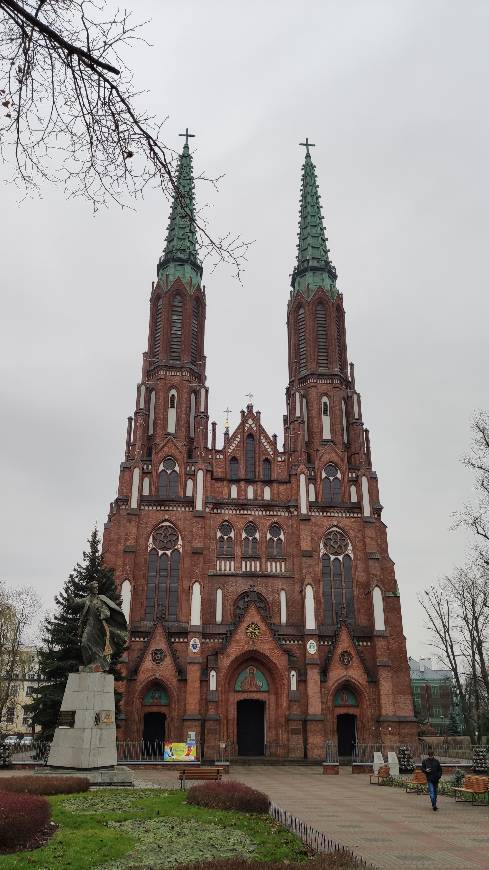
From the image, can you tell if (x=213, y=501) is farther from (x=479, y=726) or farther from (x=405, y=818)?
(x=405, y=818)

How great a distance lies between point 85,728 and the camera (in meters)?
16.0

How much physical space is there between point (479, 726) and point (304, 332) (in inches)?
1180

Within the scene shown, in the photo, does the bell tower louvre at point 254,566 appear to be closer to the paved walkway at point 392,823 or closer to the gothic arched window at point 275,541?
the gothic arched window at point 275,541

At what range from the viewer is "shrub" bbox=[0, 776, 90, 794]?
13.0 m

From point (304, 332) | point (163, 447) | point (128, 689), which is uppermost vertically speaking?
point (304, 332)

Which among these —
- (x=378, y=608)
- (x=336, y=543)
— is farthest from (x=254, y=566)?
(x=378, y=608)

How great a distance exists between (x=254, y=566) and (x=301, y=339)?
18.4m

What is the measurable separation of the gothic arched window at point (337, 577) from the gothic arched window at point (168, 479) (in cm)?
994

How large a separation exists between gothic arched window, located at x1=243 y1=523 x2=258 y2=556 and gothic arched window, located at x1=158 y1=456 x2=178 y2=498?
495 centimetres

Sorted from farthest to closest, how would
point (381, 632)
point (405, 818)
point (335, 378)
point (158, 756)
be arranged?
point (335, 378) < point (381, 632) < point (158, 756) < point (405, 818)

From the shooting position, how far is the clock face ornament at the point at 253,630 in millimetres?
35375

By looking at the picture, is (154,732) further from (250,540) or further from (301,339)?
(301,339)

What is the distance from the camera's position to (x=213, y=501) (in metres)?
40.0

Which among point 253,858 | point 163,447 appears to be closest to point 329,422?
point 163,447
